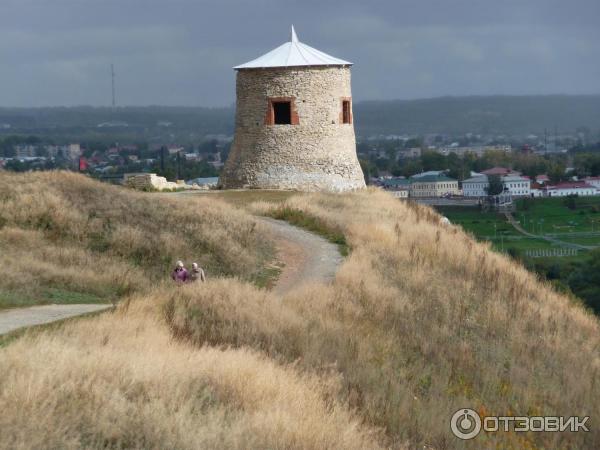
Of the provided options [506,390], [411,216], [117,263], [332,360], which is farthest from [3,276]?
[411,216]

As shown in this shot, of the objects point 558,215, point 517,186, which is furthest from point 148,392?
point 517,186

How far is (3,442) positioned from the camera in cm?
634

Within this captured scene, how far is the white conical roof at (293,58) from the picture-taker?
83.8 ft

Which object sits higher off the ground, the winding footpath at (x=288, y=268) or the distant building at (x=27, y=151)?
the winding footpath at (x=288, y=268)

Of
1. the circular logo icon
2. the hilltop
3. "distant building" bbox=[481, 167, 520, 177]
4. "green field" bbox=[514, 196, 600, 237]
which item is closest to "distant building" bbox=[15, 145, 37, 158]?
"green field" bbox=[514, 196, 600, 237]

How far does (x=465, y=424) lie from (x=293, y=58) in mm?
17788

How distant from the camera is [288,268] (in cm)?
1608

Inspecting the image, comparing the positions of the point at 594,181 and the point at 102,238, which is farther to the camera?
the point at 594,181

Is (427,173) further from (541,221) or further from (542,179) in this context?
(541,221)

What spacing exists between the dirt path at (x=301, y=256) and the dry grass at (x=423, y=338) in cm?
43

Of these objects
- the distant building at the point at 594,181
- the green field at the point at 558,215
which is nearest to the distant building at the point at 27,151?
the green field at the point at 558,215

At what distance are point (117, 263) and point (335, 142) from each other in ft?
37.2

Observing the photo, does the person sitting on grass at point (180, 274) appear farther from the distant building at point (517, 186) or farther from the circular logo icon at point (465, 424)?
the distant building at point (517, 186)

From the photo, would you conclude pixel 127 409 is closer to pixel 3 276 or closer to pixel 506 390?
pixel 506 390
